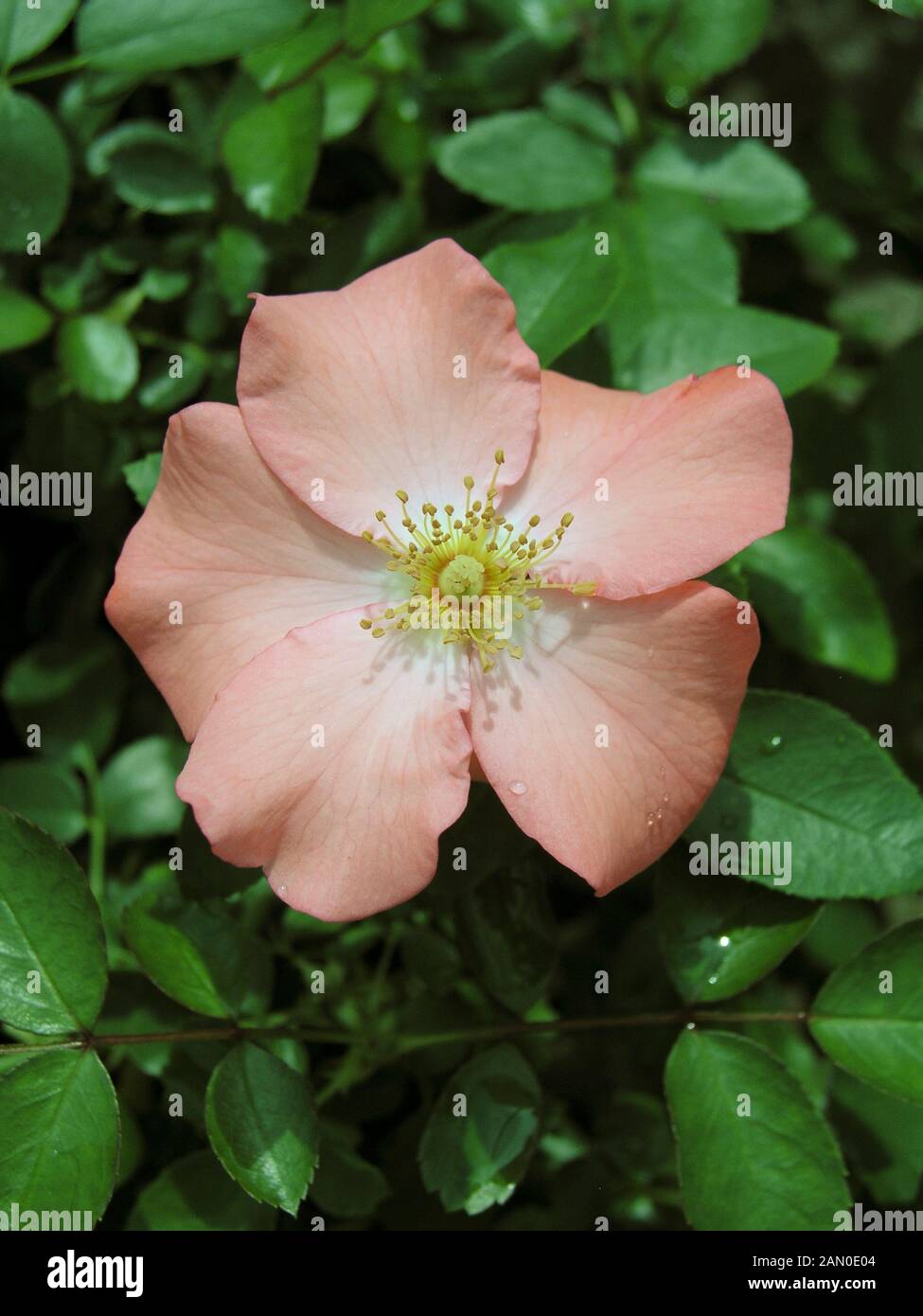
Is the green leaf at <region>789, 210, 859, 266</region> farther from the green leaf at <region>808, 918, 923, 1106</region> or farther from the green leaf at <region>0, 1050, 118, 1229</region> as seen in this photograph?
the green leaf at <region>0, 1050, 118, 1229</region>

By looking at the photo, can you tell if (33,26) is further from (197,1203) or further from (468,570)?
(197,1203)

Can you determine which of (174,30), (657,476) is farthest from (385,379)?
(174,30)

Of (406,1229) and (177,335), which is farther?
(177,335)

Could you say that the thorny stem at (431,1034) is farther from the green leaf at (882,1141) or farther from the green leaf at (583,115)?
the green leaf at (583,115)
